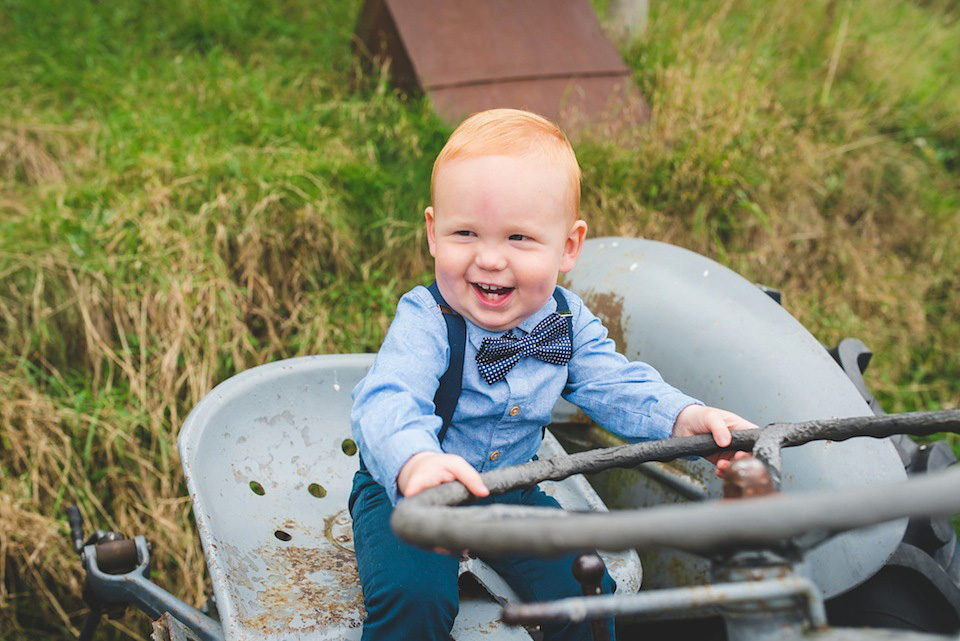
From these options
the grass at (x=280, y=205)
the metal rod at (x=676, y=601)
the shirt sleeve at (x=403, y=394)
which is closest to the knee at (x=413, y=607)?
the shirt sleeve at (x=403, y=394)

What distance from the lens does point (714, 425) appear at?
1.44m

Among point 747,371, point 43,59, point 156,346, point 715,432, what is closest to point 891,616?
point 747,371

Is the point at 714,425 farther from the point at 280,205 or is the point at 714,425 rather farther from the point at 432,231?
the point at 280,205

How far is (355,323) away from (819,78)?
2.73 meters

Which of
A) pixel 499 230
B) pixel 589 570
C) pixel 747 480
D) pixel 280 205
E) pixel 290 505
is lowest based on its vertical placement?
pixel 290 505

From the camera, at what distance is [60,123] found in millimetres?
3516

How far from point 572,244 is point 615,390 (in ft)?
0.87

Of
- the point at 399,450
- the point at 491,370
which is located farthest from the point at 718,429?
the point at 399,450

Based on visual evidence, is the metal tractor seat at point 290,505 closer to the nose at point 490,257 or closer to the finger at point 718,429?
the finger at point 718,429

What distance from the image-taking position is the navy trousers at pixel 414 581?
1.45m

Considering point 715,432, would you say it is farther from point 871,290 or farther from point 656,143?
point 871,290

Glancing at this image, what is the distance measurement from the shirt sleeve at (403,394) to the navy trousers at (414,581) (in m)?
0.16

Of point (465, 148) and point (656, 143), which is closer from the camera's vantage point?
point (465, 148)

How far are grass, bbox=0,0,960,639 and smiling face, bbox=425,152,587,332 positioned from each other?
4.66ft
